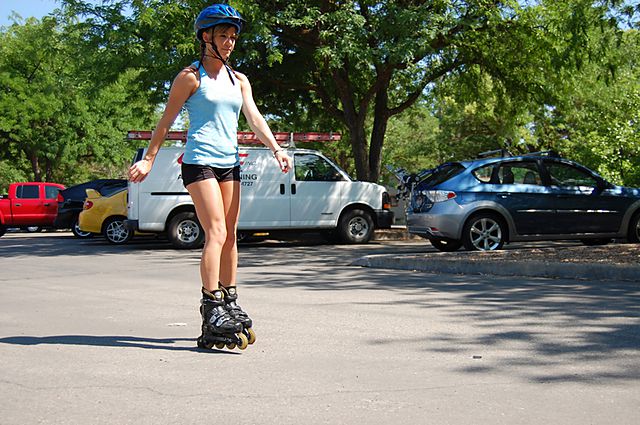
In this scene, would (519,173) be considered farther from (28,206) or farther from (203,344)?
(28,206)

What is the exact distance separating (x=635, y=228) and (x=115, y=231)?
11.1 metres

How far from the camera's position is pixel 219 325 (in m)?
5.36

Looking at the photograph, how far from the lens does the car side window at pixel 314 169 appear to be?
58.5ft

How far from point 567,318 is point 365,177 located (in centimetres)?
1491

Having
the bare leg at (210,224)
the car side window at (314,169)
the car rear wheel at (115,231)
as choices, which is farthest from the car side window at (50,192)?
the bare leg at (210,224)

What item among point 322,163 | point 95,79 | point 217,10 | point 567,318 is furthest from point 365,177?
point 217,10

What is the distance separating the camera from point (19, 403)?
4.23m

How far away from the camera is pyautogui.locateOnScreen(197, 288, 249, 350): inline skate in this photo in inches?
211

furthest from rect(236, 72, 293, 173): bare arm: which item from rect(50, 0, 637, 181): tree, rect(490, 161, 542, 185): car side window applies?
rect(50, 0, 637, 181): tree

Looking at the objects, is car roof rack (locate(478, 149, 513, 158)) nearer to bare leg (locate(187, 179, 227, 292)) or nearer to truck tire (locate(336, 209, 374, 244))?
truck tire (locate(336, 209, 374, 244))

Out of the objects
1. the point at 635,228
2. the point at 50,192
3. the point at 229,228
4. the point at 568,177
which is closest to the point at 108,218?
the point at 50,192

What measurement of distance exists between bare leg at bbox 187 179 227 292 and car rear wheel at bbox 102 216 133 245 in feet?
47.8

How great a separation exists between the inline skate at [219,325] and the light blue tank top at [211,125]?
2.76ft

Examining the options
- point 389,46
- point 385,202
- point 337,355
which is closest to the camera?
point 337,355
